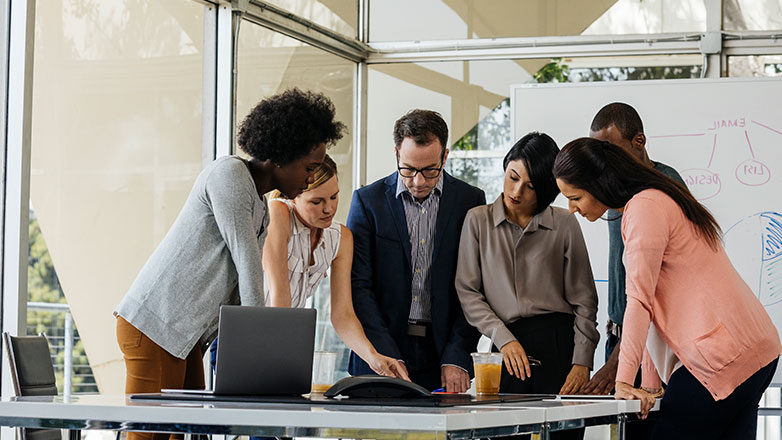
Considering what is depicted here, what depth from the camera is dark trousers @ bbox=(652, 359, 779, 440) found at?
6.39ft

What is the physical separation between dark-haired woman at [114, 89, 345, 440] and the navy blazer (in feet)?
2.27

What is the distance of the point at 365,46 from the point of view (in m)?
5.48

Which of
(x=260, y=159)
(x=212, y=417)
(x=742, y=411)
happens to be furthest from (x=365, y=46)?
(x=212, y=417)

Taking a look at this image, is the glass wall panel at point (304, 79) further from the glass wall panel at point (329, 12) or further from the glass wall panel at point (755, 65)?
the glass wall panel at point (755, 65)

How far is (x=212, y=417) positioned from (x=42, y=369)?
0.93 meters

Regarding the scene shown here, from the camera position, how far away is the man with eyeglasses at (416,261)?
2705 mm

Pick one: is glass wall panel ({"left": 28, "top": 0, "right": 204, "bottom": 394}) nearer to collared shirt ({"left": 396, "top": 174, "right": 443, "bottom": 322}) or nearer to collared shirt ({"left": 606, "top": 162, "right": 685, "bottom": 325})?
collared shirt ({"left": 396, "top": 174, "right": 443, "bottom": 322})

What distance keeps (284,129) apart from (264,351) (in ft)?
2.11

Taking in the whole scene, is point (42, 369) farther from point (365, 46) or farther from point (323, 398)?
point (365, 46)

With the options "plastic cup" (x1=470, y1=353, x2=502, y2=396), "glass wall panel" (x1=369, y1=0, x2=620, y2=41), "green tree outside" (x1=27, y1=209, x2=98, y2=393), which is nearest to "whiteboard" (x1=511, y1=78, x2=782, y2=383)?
"glass wall panel" (x1=369, y1=0, x2=620, y2=41)

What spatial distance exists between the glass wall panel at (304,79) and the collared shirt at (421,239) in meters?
1.37

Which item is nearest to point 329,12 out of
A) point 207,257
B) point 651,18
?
point 651,18

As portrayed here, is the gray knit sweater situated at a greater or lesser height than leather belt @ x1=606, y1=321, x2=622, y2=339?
greater

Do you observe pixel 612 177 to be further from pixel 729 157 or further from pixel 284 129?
pixel 729 157
